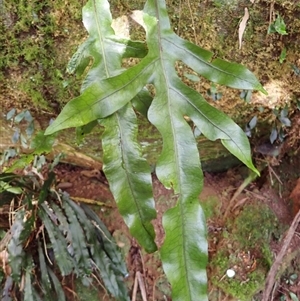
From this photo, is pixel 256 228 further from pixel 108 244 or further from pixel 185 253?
pixel 185 253

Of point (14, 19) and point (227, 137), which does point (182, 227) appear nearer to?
point (227, 137)

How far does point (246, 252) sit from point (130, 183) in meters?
1.02

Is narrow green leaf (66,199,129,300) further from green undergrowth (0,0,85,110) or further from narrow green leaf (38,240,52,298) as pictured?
green undergrowth (0,0,85,110)

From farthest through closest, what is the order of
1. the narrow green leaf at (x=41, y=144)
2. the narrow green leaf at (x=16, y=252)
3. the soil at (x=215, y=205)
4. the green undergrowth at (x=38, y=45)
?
the soil at (x=215, y=205)
the narrow green leaf at (x=16, y=252)
the green undergrowth at (x=38, y=45)
the narrow green leaf at (x=41, y=144)

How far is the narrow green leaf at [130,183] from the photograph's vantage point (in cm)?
76

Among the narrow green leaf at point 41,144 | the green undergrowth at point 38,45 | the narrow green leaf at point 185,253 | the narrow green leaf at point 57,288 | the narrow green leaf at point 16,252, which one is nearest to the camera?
the narrow green leaf at point 185,253

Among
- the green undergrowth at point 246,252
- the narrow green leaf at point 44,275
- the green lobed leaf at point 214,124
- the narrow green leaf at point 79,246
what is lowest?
the green undergrowth at point 246,252

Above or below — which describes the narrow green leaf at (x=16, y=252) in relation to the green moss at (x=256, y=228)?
above

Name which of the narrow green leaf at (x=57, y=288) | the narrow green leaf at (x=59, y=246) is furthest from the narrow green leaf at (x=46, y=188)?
the narrow green leaf at (x=57, y=288)

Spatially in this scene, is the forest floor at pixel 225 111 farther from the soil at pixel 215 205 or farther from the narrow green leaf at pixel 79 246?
the narrow green leaf at pixel 79 246

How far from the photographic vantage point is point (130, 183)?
2.50 ft

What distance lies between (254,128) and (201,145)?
0.21 meters

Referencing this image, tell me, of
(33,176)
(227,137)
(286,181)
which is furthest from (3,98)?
(286,181)

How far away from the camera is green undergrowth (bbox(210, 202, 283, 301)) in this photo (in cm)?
158
